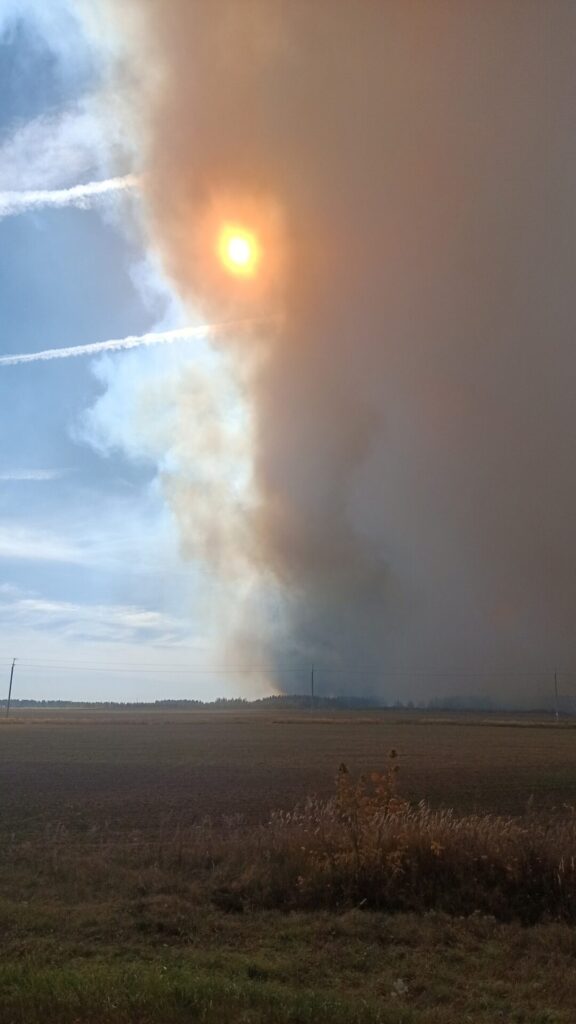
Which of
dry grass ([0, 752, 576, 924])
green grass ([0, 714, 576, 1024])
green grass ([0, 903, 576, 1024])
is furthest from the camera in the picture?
dry grass ([0, 752, 576, 924])

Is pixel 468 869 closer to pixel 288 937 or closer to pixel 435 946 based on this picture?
pixel 435 946

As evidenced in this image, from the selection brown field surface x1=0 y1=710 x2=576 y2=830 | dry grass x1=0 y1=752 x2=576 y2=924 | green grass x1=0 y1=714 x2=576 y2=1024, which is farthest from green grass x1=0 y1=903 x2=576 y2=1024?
brown field surface x1=0 y1=710 x2=576 y2=830

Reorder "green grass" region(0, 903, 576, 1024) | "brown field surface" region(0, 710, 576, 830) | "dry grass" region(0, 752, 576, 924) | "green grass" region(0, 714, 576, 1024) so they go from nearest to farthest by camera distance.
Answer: "green grass" region(0, 903, 576, 1024) → "green grass" region(0, 714, 576, 1024) → "dry grass" region(0, 752, 576, 924) → "brown field surface" region(0, 710, 576, 830)

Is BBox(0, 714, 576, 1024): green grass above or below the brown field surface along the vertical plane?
→ above

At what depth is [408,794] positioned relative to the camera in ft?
96.9

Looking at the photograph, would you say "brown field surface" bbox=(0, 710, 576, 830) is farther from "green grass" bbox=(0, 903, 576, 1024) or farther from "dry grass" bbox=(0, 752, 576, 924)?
"green grass" bbox=(0, 903, 576, 1024)

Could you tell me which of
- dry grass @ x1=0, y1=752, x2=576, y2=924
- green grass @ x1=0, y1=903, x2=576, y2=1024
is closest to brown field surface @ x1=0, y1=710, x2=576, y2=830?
dry grass @ x1=0, y1=752, x2=576, y2=924

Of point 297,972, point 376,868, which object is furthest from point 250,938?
point 376,868

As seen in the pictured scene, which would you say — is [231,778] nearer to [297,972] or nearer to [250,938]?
[250,938]

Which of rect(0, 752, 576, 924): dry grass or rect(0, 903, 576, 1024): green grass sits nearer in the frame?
rect(0, 903, 576, 1024): green grass

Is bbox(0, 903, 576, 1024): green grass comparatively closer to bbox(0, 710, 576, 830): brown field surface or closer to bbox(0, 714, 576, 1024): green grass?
bbox(0, 714, 576, 1024): green grass

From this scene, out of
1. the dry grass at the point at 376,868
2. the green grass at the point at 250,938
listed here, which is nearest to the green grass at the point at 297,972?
the green grass at the point at 250,938

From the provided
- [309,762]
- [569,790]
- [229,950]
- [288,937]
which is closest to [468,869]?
[288,937]

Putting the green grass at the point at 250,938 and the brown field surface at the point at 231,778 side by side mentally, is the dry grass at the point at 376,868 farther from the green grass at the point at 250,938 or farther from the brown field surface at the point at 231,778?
the brown field surface at the point at 231,778
